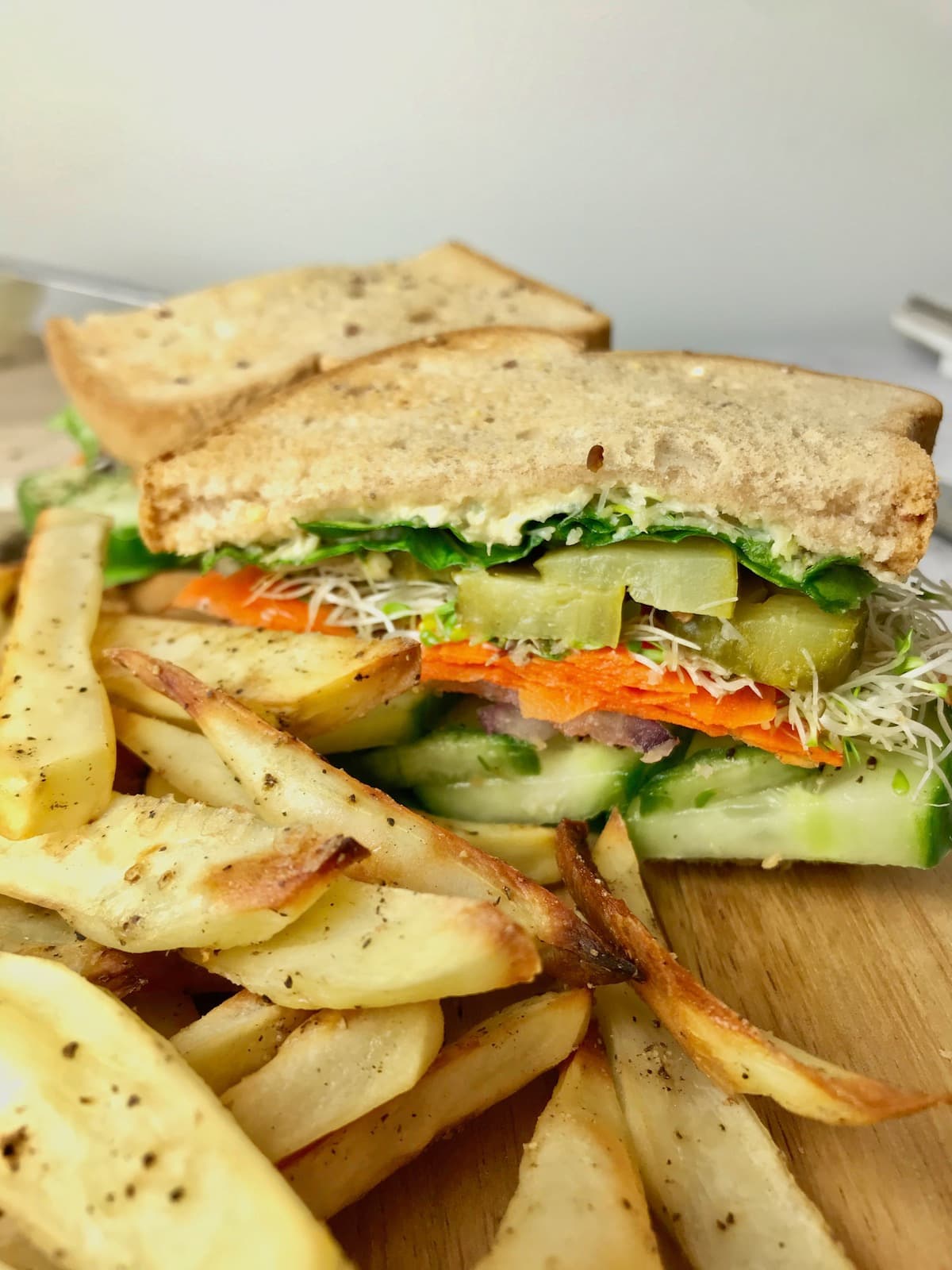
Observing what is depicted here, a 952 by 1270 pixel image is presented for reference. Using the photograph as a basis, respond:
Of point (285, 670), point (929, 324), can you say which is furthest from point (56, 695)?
point (929, 324)

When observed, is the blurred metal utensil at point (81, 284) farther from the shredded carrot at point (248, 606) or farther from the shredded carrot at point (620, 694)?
the shredded carrot at point (620, 694)

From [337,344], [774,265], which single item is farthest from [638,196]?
[337,344]

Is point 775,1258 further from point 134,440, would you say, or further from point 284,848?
point 134,440

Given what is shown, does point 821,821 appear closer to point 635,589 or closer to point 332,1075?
point 635,589

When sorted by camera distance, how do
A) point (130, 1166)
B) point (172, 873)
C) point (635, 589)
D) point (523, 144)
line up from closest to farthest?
point (130, 1166) → point (172, 873) → point (635, 589) → point (523, 144)

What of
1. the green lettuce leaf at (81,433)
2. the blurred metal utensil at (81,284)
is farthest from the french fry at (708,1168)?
→ the blurred metal utensil at (81,284)

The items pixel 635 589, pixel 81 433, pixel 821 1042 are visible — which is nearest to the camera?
pixel 821 1042

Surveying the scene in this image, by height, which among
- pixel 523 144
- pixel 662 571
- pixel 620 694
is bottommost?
pixel 620 694

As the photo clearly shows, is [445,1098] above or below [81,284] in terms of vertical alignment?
below
